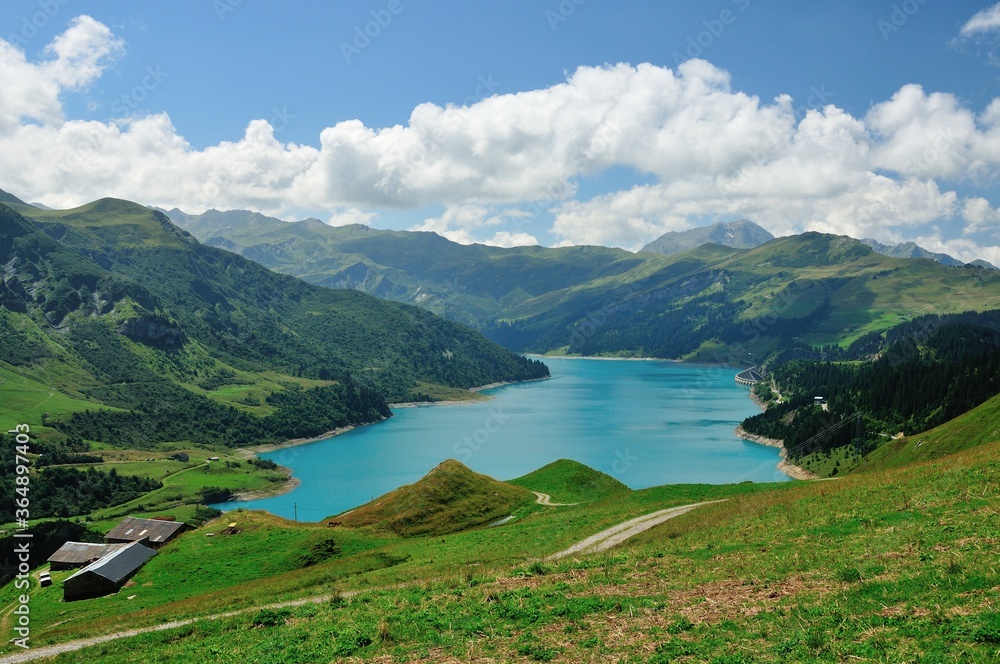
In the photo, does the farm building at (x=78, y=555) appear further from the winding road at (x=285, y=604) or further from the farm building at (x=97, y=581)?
the winding road at (x=285, y=604)

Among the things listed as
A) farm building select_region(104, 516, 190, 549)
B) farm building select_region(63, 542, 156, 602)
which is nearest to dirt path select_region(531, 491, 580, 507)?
farm building select_region(63, 542, 156, 602)

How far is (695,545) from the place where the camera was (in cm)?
2802

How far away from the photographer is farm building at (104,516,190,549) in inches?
2879

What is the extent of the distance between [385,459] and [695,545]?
177 metres

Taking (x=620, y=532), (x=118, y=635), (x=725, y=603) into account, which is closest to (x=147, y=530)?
(x=118, y=635)

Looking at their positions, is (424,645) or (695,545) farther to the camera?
(695,545)

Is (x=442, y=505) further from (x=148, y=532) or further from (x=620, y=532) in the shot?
(x=148, y=532)

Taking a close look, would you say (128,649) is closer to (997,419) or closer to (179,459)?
(997,419)

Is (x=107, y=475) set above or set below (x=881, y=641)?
below

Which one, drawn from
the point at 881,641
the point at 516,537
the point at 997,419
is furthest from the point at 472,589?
Answer: the point at 997,419

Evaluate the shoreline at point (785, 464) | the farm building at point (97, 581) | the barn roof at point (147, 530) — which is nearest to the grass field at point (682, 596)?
the farm building at point (97, 581)

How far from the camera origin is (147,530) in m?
76.7

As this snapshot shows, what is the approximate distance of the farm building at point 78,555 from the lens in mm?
66062

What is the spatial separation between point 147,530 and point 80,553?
9848 millimetres
